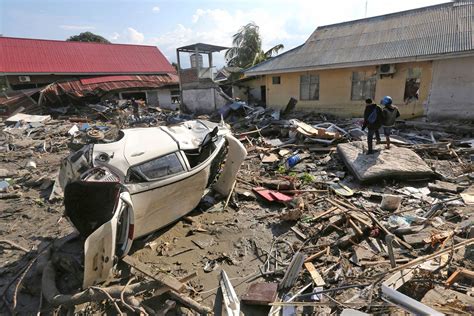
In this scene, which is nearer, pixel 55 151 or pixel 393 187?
pixel 393 187

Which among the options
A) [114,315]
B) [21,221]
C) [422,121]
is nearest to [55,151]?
[21,221]

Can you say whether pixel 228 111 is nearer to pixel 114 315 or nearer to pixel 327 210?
pixel 327 210

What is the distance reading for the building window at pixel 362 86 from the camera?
1330 centimetres

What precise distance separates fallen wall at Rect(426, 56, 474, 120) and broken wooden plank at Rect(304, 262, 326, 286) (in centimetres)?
1133

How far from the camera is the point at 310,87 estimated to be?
1562 cm

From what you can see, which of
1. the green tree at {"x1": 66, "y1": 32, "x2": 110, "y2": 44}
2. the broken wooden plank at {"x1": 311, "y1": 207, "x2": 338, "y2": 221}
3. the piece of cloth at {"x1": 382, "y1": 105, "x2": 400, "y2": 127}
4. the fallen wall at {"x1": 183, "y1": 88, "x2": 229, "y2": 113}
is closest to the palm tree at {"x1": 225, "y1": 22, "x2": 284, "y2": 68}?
the fallen wall at {"x1": 183, "y1": 88, "x2": 229, "y2": 113}

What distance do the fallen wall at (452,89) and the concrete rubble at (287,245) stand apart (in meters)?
3.27

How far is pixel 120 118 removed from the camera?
61.6 ft

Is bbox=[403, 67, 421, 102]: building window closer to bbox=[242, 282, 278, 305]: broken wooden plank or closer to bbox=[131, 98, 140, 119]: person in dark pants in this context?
bbox=[242, 282, 278, 305]: broken wooden plank

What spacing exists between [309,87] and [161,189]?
13.3m

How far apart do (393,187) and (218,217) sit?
4.31 m

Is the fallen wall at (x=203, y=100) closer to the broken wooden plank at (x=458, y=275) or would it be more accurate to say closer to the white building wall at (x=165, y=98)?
the white building wall at (x=165, y=98)

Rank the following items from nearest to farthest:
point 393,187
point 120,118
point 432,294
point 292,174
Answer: point 432,294 < point 393,187 < point 292,174 < point 120,118

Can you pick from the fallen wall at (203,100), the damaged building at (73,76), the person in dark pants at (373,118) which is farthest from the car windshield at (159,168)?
the damaged building at (73,76)
